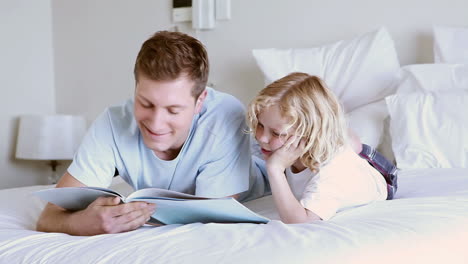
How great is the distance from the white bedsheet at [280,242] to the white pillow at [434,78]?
0.93 meters

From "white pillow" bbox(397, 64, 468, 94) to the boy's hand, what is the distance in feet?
3.21

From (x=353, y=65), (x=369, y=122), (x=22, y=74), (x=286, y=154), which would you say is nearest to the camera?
(x=286, y=154)

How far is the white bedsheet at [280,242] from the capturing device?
954mm

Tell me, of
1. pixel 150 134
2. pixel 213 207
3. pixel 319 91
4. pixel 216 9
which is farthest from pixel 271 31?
pixel 213 207

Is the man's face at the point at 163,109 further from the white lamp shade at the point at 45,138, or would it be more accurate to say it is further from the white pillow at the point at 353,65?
the white lamp shade at the point at 45,138

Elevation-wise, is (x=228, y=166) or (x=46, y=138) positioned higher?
(x=228, y=166)

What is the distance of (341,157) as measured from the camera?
148 centimetres

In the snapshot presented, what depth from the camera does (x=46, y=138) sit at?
135 inches

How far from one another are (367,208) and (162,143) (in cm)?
53

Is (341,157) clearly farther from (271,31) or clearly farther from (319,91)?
(271,31)

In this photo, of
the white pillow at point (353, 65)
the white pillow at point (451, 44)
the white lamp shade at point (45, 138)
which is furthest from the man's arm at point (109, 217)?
the white lamp shade at point (45, 138)

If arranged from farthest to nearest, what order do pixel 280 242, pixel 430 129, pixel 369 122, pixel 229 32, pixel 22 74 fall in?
pixel 22 74 < pixel 229 32 < pixel 369 122 < pixel 430 129 < pixel 280 242

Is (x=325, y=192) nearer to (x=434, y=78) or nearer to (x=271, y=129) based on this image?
(x=271, y=129)

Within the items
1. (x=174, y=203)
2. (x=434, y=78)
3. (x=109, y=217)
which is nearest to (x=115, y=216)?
(x=109, y=217)
